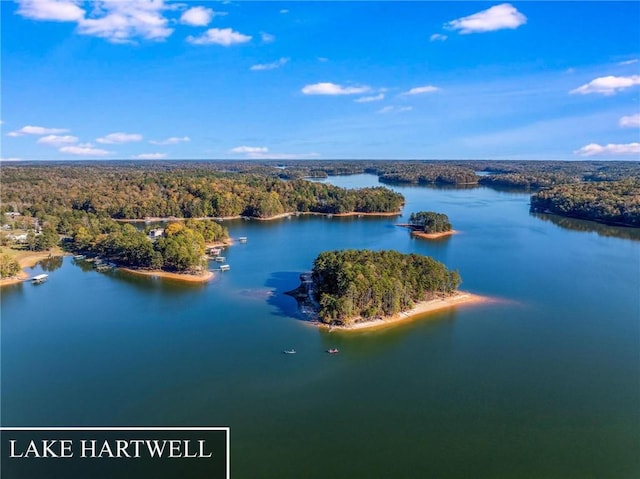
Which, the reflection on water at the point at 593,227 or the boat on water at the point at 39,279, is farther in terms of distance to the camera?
the reflection on water at the point at 593,227

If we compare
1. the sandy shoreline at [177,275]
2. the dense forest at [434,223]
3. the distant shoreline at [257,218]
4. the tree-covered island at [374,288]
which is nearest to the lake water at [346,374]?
the sandy shoreline at [177,275]

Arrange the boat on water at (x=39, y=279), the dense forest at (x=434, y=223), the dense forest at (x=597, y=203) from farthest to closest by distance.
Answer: the dense forest at (x=597, y=203), the dense forest at (x=434, y=223), the boat on water at (x=39, y=279)

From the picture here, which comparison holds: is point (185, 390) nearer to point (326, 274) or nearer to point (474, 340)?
point (326, 274)

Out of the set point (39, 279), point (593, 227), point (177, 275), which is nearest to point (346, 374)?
point (177, 275)

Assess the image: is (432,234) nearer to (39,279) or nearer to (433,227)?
(433,227)

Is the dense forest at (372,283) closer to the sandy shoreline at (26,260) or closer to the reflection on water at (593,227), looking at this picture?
the sandy shoreline at (26,260)

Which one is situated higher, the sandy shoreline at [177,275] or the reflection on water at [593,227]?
the reflection on water at [593,227]

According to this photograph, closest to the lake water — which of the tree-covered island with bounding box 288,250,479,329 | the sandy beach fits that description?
the tree-covered island with bounding box 288,250,479,329
